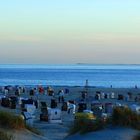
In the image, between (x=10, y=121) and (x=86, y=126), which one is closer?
(x=10, y=121)

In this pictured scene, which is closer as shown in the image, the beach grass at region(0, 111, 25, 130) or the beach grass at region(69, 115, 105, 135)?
the beach grass at region(0, 111, 25, 130)

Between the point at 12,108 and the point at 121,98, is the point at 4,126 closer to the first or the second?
the point at 12,108

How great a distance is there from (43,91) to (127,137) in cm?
3576

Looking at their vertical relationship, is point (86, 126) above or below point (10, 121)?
below

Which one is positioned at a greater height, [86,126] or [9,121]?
[9,121]

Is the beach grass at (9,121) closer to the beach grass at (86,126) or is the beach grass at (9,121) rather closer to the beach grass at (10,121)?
the beach grass at (10,121)

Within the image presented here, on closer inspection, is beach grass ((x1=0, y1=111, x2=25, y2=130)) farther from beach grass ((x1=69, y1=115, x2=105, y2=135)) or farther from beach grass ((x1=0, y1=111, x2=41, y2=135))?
beach grass ((x1=69, y1=115, x2=105, y2=135))

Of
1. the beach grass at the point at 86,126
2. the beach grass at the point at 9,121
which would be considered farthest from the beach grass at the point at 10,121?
the beach grass at the point at 86,126

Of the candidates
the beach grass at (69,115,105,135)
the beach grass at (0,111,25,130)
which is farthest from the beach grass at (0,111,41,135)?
the beach grass at (69,115,105,135)

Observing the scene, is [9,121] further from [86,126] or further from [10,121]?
[86,126]

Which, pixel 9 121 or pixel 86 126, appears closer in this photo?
pixel 9 121

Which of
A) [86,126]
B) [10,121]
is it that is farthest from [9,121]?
[86,126]

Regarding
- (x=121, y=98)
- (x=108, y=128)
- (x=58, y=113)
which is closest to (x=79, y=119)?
(x=108, y=128)

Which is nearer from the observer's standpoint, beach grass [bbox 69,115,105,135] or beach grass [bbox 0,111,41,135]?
beach grass [bbox 0,111,41,135]
